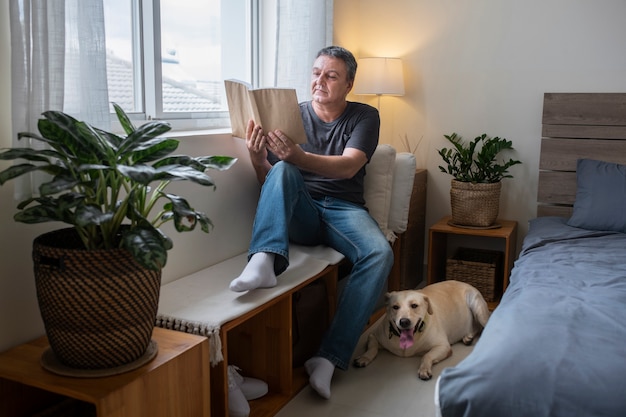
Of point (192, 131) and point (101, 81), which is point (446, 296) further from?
point (101, 81)

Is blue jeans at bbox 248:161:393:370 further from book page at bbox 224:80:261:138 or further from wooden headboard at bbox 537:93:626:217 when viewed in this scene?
wooden headboard at bbox 537:93:626:217

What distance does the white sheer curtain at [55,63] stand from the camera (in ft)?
5.25

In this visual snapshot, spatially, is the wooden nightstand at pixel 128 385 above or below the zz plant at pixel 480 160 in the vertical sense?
below

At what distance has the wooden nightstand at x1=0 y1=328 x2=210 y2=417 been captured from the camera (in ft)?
4.80

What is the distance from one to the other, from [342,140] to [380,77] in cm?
86

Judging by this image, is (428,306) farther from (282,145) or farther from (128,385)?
(128,385)

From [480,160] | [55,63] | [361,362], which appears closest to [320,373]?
[361,362]

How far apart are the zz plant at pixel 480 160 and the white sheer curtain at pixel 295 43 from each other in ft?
2.91

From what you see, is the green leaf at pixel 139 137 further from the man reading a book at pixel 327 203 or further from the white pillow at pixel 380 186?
the white pillow at pixel 380 186

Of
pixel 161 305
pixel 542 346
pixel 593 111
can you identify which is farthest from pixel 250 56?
pixel 542 346

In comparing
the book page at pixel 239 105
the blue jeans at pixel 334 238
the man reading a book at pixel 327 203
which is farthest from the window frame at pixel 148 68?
the blue jeans at pixel 334 238

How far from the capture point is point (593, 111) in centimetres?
317

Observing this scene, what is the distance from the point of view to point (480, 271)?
10.7 feet

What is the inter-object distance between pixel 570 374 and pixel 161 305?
1183mm
